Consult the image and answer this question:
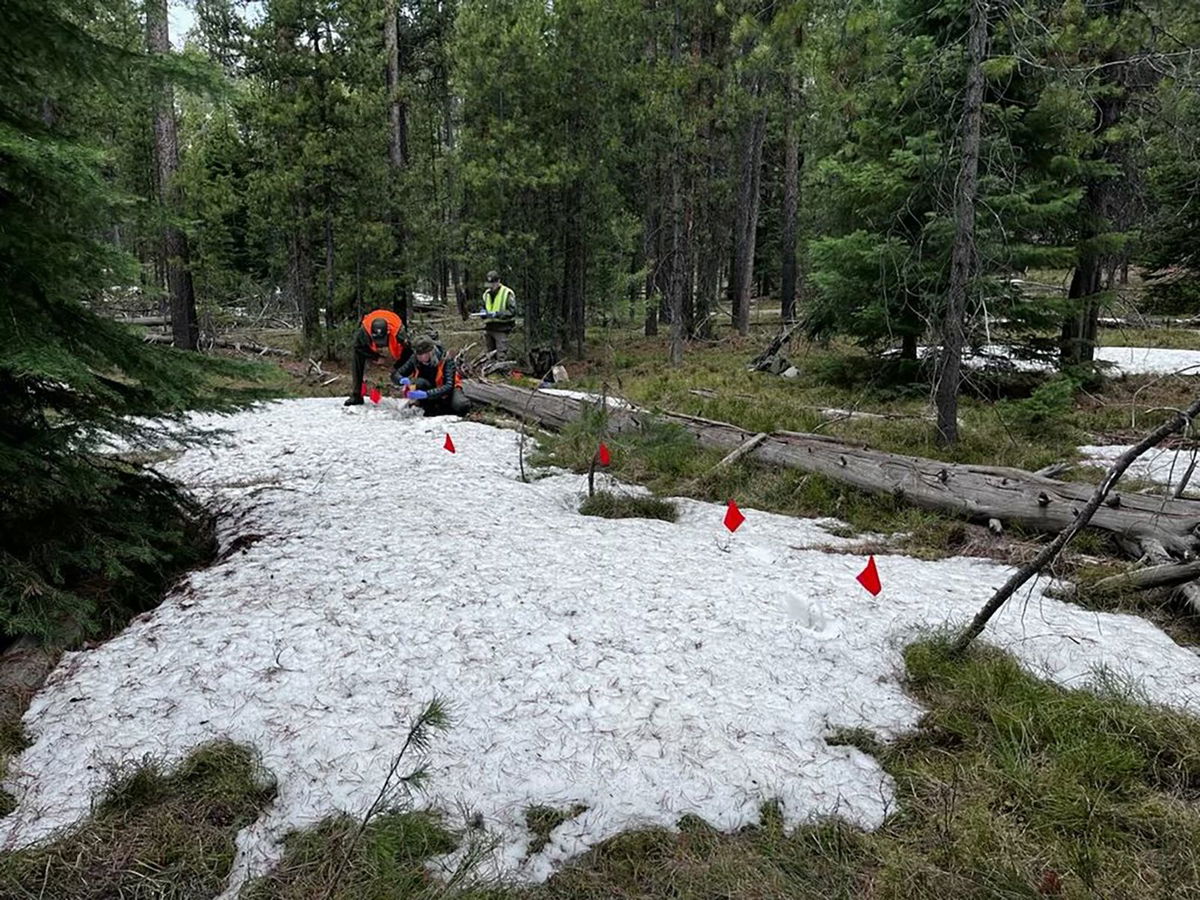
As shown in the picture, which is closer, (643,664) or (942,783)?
(942,783)

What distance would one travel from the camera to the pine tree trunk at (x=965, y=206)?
690 centimetres

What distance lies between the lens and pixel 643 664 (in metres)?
4.44

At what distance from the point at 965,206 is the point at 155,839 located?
8.34 meters

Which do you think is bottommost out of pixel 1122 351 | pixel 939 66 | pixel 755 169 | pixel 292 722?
pixel 292 722

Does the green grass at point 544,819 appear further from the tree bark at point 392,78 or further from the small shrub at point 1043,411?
the tree bark at point 392,78

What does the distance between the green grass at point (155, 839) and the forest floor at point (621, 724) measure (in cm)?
1

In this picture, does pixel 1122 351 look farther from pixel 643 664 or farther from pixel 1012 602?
pixel 643 664

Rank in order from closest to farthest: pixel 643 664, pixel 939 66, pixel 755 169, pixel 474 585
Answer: pixel 643 664, pixel 474 585, pixel 939 66, pixel 755 169

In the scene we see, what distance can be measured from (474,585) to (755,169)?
1825 centimetres

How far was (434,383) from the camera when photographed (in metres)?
12.5

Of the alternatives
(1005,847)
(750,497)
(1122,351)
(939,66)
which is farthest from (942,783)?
(1122,351)

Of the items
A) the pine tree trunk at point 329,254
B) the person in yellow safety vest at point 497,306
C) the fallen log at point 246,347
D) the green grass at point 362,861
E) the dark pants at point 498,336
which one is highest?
the pine tree trunk at point 329,254

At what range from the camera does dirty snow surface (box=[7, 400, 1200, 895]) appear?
3332mm

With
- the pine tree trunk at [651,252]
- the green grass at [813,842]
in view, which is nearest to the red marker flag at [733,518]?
the green grass at [813,842]
